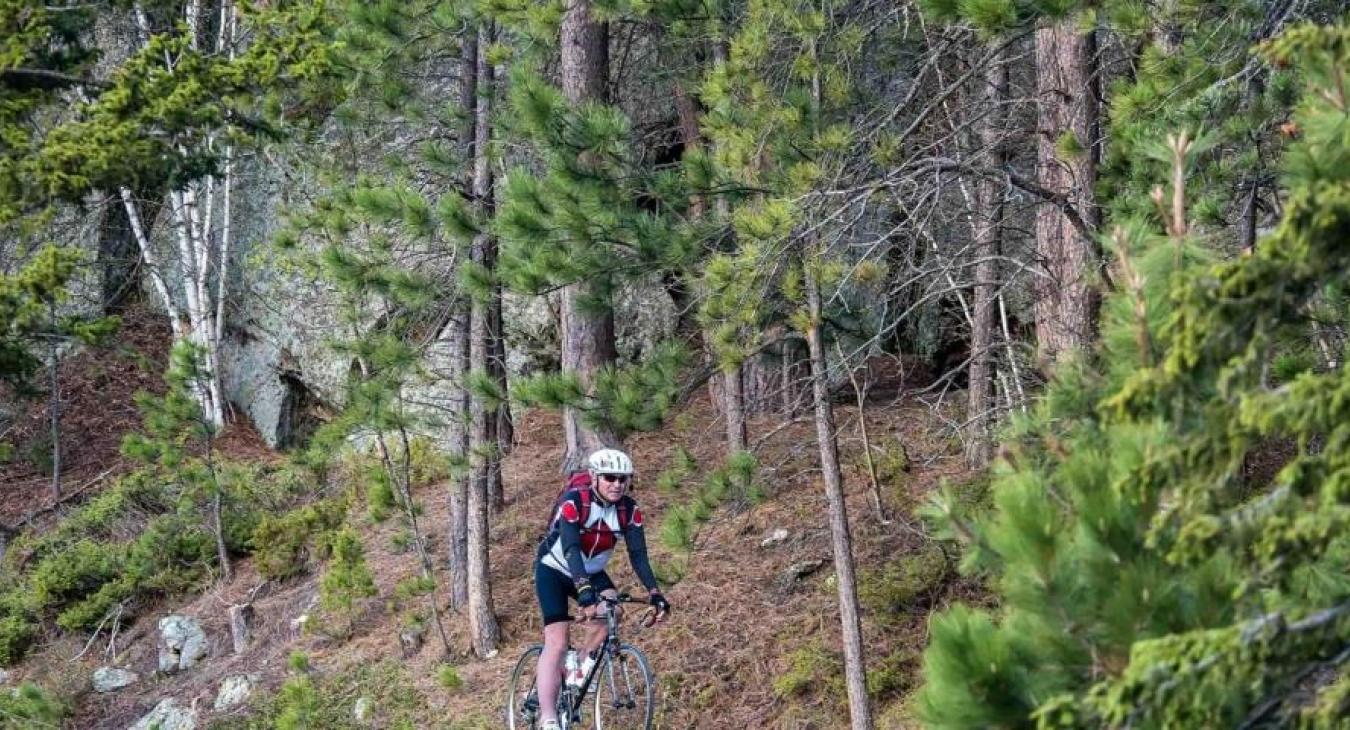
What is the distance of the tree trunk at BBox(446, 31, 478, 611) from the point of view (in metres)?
11.0

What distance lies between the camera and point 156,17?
58.2 feet

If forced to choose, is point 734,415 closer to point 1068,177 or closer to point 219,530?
point 1068,177

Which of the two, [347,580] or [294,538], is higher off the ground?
[294,538]

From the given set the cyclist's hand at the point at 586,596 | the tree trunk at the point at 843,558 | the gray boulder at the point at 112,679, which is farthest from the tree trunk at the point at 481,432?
the gray boulder at the point at 112,679

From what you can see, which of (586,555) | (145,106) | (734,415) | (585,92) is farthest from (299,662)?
(585,92)

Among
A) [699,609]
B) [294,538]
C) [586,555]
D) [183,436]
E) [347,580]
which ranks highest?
[183,436]

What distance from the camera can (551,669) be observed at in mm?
7906

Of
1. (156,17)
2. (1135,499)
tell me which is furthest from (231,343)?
(1135,499)

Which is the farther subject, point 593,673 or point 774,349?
point 774,349

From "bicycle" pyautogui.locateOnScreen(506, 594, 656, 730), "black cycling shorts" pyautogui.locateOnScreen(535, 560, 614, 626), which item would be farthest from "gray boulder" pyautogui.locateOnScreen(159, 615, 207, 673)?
"black cycling shorts" pyautogui.locateOnScreen(535, 560, 614, 626)

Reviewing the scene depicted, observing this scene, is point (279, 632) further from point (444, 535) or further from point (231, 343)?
point (231, 343)

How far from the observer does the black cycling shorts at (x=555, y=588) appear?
7816 mm

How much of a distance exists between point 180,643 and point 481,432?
14.5 ft

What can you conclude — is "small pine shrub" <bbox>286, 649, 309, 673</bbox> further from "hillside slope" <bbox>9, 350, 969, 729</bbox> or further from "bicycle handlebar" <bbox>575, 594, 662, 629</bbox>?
"bicycle handlebar" <bbox>575, 594, 662, 629</bbox>
